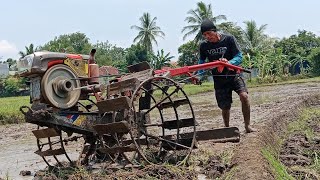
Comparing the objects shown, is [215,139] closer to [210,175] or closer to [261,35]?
[210,175]

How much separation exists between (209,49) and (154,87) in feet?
3.68

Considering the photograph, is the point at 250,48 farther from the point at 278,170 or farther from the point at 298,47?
the point at 278,170

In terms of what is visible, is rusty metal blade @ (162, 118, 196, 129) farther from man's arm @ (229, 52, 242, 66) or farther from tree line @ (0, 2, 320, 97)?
tree line @ (0, 2, 320, 97)

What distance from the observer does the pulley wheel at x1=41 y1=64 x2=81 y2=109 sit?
4812 mm

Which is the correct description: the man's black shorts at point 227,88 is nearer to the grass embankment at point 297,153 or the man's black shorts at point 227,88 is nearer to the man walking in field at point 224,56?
the man walking in field at point 224,56

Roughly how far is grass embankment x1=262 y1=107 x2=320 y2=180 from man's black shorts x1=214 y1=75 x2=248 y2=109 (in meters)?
0.90

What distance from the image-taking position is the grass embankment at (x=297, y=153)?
426cm

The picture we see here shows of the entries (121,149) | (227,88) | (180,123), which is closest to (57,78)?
(121,149)

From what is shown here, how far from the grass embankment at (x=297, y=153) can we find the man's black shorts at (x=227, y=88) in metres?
0.90

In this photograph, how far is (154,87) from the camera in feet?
18.5

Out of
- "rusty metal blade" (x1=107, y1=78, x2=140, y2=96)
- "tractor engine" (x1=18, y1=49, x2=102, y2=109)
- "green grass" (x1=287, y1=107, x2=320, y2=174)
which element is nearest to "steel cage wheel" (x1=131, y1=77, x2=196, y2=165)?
"rusty metal blade" (x1=107, y1=78, x2=140, y2=96)

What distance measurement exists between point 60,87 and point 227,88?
2.54 m

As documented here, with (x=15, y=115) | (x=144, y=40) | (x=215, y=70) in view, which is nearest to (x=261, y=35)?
(x=144, y=40)

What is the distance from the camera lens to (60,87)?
16.0 feet
